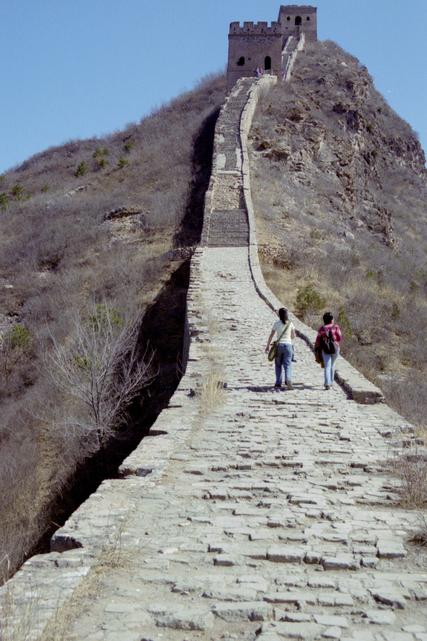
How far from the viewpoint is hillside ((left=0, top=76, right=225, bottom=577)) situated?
11.4 metres

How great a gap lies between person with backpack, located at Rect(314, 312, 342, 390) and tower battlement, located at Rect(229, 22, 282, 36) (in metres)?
32.7

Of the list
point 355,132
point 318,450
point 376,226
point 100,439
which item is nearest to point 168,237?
point 376,226

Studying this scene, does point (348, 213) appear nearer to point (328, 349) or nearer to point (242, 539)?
point (328, 349)

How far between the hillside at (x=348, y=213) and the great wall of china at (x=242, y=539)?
12.4 ft

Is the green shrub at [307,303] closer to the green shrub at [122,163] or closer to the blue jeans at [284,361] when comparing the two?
the blue jeans at [284,361]

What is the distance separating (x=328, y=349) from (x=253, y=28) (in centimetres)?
3319

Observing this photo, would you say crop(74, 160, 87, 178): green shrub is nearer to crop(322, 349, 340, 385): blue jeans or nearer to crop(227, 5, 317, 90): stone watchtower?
crop(227, 5, 317, 90): stone watchtower

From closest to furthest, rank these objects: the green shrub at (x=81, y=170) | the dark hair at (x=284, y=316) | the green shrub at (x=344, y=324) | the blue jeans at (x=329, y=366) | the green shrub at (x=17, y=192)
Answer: the blue jeans at (x=329, y=366) → the dark hair at (x=284, y=316) → the green shrub at (x=344, y=324) → the green shrub at (x=17, y=192) → the green shrub at (x=81, y=170)

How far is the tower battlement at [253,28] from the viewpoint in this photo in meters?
39.0

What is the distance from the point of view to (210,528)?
15.5ft

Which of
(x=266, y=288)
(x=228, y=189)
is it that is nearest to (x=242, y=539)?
(x=266, y=288)

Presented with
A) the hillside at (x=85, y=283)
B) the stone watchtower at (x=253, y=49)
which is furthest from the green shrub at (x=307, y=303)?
the stone watchtower at (x=253, y=49)

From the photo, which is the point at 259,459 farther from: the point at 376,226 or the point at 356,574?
the point at 376,226

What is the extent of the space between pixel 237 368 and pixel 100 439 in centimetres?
242
